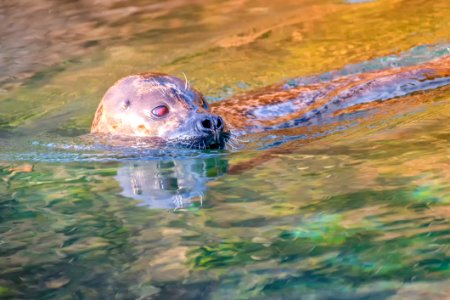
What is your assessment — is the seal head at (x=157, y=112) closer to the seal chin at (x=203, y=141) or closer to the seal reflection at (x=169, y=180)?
the seal chin at (x=203, y=141)

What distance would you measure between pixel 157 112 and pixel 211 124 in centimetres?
60

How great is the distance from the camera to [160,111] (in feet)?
18.9

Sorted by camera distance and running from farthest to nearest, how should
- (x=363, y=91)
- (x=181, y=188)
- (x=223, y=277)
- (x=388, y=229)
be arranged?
1. (x=363, y=91)
2. (x=181, y=188)
3. (x=388, y=229)
4. (x=223, y=277)

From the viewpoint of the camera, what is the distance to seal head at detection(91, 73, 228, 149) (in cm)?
550

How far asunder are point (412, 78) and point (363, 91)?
460mm

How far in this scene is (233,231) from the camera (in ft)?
12.2

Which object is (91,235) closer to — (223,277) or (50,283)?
(50,283)

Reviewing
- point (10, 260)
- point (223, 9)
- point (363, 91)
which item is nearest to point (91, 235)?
point (10, 260)

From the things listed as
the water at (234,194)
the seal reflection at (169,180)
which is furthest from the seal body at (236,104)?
the seal reflection at (169,180)

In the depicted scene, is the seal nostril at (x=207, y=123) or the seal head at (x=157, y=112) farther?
the seal head at (x=157, y=112)

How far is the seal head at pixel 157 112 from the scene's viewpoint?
5500 millimetres

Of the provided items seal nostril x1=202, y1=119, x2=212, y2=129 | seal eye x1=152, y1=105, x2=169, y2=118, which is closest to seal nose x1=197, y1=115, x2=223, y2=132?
seal nostril x1=202, y1=119, x2=212, y2=129

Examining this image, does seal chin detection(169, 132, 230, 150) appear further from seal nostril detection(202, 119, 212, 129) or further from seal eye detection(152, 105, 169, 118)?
seal eye detection(152, 105, 169, 118)

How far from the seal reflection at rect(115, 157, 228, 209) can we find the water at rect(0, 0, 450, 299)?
15 mm
